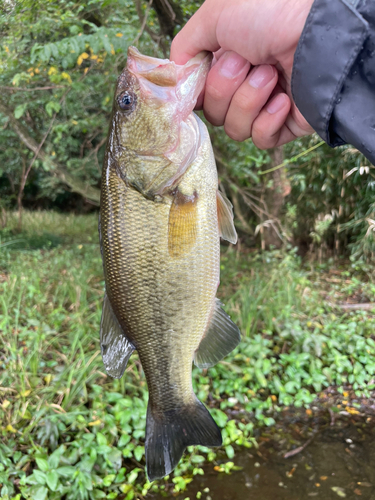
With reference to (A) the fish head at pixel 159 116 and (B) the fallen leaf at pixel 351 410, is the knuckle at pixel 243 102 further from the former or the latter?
(B) the fallen leaf at pixel 351 410

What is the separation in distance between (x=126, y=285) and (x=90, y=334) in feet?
8.21

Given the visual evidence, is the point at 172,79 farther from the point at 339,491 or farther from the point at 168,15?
the point at 168,15

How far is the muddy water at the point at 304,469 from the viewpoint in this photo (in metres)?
2.62

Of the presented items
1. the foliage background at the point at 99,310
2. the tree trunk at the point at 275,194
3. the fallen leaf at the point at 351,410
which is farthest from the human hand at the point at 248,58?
the tree trunk at the point at 275,194

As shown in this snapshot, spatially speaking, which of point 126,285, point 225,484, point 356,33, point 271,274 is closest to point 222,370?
point 225,484

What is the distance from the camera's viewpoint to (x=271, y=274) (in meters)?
5.12

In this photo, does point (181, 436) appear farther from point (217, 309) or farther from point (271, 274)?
point (271, 274)

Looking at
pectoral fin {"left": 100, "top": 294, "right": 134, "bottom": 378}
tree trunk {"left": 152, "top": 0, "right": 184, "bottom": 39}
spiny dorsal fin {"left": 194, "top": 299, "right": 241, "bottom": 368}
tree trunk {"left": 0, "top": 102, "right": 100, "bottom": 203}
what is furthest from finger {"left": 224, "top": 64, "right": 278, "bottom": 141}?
tree trunk {"left": 0, "top": 102, "right": 100, "bottom": 203}

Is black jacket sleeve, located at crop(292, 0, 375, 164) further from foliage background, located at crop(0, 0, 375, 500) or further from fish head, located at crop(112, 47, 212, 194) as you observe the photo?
foliage background, located at crop(0, 0, 375, 500)

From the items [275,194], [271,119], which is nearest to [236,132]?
[271,119]

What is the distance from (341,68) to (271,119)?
47cm

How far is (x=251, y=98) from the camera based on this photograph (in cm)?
147

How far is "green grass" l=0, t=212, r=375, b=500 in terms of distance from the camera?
2.57 meters

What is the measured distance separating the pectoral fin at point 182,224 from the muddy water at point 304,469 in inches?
87.8
